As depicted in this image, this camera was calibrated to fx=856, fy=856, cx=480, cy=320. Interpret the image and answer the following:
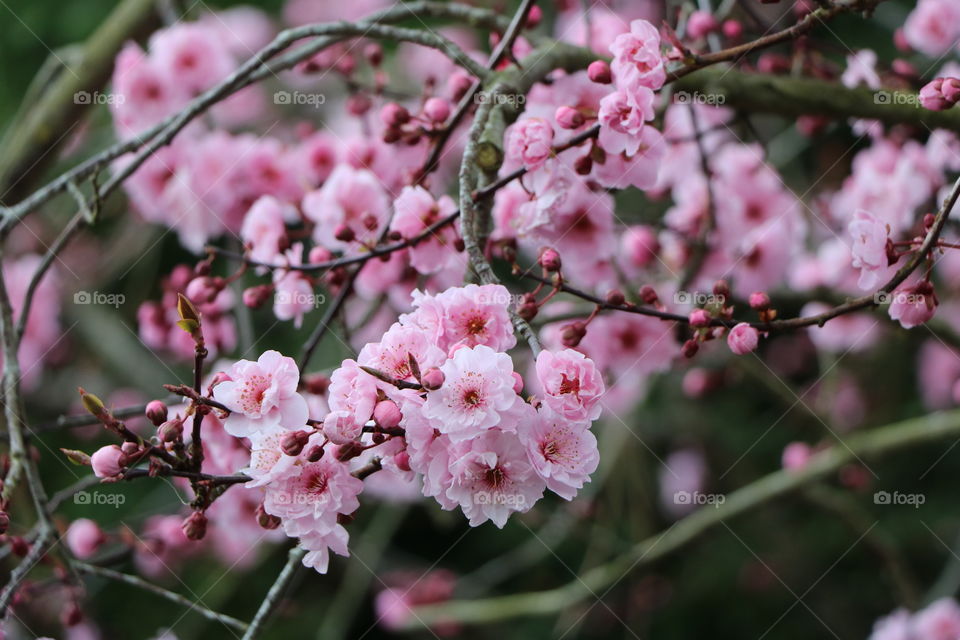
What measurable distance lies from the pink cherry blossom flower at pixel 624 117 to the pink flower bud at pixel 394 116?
16.4 inches

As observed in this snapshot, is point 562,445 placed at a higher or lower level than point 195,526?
higher

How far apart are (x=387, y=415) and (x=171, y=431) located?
0.27m

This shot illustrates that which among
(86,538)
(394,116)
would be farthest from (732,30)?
(86,538)

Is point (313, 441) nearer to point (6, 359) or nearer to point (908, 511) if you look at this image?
point (6, 359)

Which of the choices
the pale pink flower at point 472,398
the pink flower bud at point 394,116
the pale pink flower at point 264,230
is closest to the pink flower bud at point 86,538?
the pale pink flower at point 264,230

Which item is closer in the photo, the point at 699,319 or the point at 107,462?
the point at 107,462

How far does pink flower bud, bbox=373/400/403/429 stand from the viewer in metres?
0.95

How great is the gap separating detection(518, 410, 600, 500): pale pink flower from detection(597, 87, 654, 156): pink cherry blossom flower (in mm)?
474

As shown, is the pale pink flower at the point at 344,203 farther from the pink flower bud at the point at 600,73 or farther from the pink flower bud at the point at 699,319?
the pink flower bud at the point at 699,319

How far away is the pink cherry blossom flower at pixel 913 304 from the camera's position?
1176mm

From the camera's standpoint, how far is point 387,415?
949mm

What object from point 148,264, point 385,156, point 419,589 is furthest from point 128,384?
point 385,156

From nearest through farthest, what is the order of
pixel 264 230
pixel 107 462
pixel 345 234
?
1. pixel 107 462
2. pixel 345 234
3. pixel 264 230

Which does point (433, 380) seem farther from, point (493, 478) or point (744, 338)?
point (744, 338)
